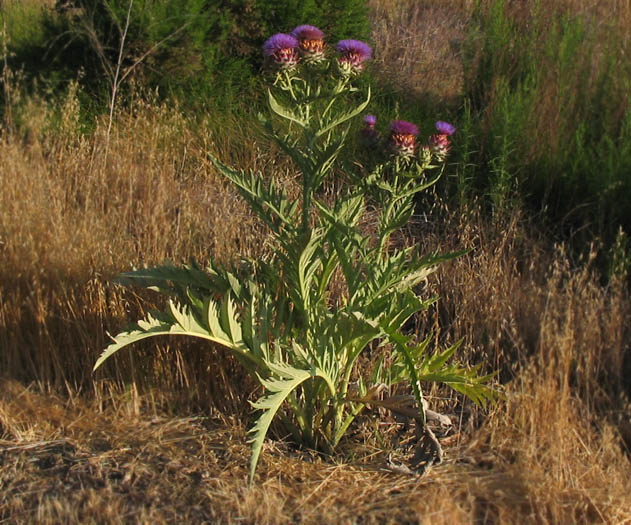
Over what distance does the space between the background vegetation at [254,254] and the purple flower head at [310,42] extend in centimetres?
130

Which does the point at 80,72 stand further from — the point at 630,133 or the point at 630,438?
the point at 630,438

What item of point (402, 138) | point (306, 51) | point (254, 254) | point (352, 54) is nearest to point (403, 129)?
point (402, 138)

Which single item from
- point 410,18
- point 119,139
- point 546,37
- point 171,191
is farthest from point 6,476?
point 410,18

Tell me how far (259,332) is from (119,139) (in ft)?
8.69

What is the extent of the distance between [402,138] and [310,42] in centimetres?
47

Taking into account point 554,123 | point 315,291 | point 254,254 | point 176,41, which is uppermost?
point 176,41

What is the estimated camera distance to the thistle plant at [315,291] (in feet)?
9.09

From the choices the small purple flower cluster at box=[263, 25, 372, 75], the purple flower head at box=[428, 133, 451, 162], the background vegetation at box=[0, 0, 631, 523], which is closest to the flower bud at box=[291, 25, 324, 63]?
the small purple flower cluster at box=[263, 25, 372, 75]

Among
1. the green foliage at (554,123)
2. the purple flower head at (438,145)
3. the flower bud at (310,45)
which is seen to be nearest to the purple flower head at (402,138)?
the purple flower head at (438,145)

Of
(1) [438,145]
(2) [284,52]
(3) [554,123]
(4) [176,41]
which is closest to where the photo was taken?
(2) [284,52]

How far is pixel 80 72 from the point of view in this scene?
18.4ft

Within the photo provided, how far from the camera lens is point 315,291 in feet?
10.3

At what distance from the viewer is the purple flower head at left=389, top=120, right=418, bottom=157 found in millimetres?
2908

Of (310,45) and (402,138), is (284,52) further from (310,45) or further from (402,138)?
(402,138)
